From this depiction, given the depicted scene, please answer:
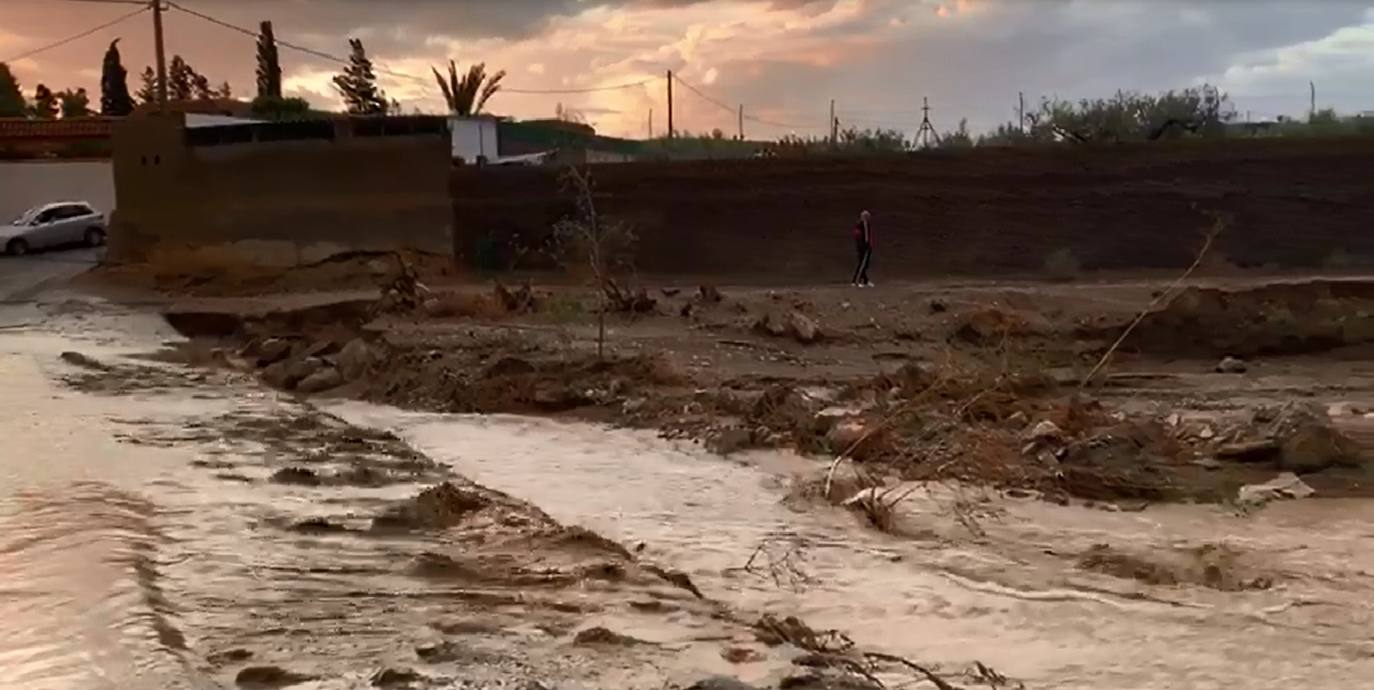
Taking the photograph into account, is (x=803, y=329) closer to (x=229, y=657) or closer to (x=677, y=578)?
(x=677, y=578)

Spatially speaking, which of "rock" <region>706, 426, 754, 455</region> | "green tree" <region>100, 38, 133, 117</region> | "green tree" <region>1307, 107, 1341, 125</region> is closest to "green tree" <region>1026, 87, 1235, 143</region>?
"green tree" <region>1307, 107, 1341, 125</region>

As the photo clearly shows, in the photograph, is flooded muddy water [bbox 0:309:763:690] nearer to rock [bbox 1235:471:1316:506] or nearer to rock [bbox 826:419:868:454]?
rock [bbox 826:419:868:454]

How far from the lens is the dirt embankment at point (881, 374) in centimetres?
1251

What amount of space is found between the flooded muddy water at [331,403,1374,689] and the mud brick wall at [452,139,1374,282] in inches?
621

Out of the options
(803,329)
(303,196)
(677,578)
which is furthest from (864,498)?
(303,196)

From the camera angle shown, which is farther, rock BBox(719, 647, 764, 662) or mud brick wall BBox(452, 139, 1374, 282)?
mud brick wall BBox(452, 139, 1374, 282)

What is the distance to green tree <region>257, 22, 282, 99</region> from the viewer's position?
46.5 metres

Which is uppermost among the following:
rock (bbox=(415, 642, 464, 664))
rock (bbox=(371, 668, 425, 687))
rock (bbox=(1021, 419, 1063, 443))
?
rock (bbox=(1021, 419, 1063, 443))

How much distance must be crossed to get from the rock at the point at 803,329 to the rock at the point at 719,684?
13.2 meters

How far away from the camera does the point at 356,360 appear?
19.3m

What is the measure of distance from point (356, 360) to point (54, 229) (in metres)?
20.1

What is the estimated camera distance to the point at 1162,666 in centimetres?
762

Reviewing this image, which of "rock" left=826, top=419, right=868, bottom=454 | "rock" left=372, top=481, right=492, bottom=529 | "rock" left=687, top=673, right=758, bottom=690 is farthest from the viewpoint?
"rock" left=826, top=419, right=868, bottom=454

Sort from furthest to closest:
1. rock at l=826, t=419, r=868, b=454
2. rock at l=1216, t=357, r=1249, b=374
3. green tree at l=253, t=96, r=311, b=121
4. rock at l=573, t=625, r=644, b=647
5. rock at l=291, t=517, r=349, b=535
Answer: green tree at l=253, t=96, r=311, b=121 < rock at l=1216, t=357, r=1249, b=374 < rock at l=826, t=419, r=868, b=454 < rock at l=291, t=517, r=349, b=535 < rock at l=573, t=625, r=644, b=647
